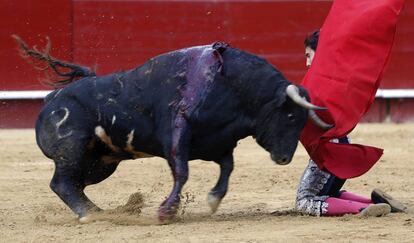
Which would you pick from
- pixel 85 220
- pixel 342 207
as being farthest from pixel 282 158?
pixel 85 220

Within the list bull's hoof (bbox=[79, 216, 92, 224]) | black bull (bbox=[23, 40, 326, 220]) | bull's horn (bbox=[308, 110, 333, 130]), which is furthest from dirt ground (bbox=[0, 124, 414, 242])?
bull's horn (bbox=[308, 110, 333, 130])

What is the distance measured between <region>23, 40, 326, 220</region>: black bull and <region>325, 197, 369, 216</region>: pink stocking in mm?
401

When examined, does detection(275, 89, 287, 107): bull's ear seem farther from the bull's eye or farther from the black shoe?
the black shoe

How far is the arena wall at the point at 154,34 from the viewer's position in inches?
A: 391

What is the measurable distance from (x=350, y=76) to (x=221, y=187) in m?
0.82

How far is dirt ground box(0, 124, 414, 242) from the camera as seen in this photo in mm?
4500

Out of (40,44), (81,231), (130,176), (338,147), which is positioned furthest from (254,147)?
(81,231)

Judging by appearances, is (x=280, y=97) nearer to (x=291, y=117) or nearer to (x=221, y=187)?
(x=291, y=117)

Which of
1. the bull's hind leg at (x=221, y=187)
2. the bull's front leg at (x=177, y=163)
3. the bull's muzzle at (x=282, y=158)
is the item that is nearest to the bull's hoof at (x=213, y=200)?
the bull's hind leg at (x=221, y=187)

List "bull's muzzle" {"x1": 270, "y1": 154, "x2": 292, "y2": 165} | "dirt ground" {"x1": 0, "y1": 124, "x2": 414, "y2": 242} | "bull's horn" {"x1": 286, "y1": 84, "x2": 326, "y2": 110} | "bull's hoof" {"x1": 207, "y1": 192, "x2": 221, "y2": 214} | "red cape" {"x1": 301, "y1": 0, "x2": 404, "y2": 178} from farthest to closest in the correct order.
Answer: "red cape" {"x1": 301, "y1": 0, "x2": 404, "y2": 178} → "bull's hoof" {"x1": 207, "y1": 192, "x2": 221, "y2": 214} → "bull's muzzle" {"x1": 270, "y1": 154, "x2": 292, "y2": 165} → "bull's horn" {"x1": 286, "y1": 84, "x2": 326, "y2": 110} → "dirt ground" {"x1": 0, "y1": 124, "x2": 414, "y2": 242}

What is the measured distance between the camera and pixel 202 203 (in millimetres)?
5781

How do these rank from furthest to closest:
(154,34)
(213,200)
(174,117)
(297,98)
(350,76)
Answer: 1. (154,34)
2. (350,76)
3. (213,200)
4. (174,117)
5. (297,98)

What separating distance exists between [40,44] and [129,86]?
16.5 feet

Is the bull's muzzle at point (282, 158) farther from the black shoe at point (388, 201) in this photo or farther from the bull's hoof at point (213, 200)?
the black shoe at point (388, 201)
